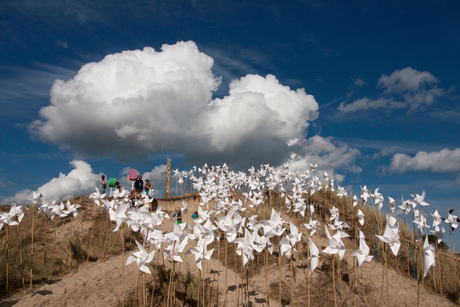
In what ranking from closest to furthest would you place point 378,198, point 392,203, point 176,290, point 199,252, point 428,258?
point 428,258
point 199,252
point 176,290
point 392,203
point 378,198

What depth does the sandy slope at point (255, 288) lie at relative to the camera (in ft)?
17.9

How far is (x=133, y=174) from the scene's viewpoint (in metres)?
14.9

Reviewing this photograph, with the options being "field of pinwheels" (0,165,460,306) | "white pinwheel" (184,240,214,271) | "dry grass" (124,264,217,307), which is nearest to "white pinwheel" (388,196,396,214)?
"field of pinwheels" (0,165,460,306)

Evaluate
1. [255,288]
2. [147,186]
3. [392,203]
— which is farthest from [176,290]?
[147,186]

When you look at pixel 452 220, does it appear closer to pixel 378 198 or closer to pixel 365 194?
pixel 378 198

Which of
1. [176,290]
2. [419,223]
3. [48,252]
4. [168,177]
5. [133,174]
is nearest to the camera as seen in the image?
A: [176,290]

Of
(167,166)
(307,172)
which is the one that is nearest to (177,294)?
(307,172)

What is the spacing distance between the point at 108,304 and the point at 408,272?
8508mm

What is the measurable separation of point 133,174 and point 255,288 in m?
10.5

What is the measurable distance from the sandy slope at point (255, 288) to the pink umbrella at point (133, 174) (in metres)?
7.44

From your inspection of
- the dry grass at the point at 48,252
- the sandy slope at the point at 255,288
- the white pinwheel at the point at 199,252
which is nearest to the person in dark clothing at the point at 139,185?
the dry grass at the point at 48,252

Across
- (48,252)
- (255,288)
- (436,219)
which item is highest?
(436,219)

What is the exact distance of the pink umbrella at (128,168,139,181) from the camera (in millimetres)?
14771

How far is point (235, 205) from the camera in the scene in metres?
6.86
